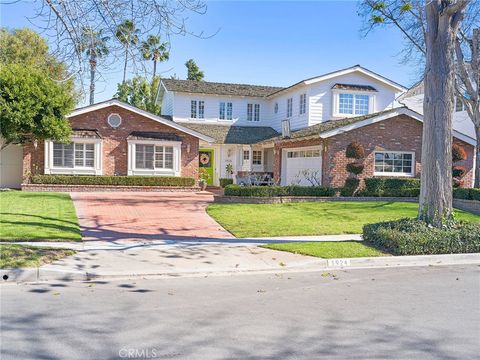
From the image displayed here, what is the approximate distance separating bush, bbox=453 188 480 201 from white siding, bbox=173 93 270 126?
583 inches

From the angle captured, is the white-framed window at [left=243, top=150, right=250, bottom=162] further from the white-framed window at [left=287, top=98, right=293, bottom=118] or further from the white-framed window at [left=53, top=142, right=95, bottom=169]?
the white-framed window at [left=53, top=142, right=95, bottom=169]

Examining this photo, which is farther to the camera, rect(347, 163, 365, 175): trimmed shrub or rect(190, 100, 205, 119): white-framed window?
rect(190, 100, 205, 119): white-framed window

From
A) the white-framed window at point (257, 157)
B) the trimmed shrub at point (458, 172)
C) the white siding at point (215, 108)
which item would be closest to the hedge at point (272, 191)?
the trimmed shrub at point (458, 172)

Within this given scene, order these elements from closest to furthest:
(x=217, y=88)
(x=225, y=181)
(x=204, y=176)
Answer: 1. (x=225, y=181)
2. (x=204, y=176)
3. (x=217, y=88)

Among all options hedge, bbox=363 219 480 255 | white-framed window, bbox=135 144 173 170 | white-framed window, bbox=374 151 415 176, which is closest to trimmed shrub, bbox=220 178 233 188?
white-framed window, bbox=135 144 173 170

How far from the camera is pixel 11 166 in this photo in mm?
23797

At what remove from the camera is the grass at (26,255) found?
797cm

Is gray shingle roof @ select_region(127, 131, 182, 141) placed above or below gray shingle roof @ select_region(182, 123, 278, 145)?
below

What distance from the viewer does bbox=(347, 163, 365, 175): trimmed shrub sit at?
68.2 feet

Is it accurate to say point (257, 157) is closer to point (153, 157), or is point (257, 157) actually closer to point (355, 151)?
point (153, 157)

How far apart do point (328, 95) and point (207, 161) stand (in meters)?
8.48

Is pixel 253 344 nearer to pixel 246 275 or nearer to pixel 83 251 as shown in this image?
pixel 246 275

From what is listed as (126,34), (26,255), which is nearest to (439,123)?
(126,34)

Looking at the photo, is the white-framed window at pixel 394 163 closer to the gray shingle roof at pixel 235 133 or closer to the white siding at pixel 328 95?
the white siding at pixel 328 95
